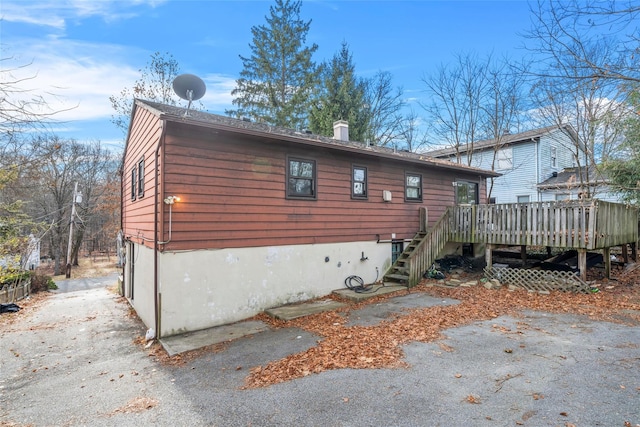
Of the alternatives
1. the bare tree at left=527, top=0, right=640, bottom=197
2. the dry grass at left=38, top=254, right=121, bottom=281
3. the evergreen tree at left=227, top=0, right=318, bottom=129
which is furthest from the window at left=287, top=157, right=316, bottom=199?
the dry grass at left=38, top=254, right=121, bottom=281

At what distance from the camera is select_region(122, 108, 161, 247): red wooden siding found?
723 centimetres

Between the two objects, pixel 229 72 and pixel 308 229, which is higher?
pixel 229 72

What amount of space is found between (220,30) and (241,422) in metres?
11.5

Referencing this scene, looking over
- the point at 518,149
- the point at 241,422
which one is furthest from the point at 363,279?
the point at 518,149

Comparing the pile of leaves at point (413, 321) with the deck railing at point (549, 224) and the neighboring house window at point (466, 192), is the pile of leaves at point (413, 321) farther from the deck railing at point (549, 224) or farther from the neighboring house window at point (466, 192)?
the neighboring house window at point (466, 192)

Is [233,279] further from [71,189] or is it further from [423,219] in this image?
[71,189]

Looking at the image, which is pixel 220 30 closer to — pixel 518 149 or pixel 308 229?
pixel 308 229

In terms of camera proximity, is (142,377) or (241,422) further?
(142,377)

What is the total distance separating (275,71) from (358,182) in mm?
15369

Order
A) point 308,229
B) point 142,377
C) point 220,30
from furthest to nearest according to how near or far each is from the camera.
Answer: point 220,30 < point 308,229 < point 142,377

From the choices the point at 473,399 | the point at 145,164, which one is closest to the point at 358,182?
the point at 145,164

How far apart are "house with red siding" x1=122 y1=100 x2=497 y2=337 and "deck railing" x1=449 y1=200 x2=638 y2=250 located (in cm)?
199

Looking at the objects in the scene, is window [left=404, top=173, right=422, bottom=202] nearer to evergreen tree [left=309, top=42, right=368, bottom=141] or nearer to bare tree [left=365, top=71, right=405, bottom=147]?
evergreen tree [left=309, top=42, right=368, bottom=141]

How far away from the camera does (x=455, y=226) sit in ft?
36.2
